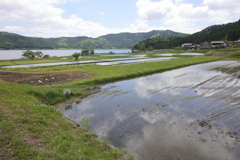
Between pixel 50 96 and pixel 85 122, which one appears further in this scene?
pixel 50 96

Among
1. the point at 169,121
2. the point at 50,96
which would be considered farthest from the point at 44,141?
the point at 50,96

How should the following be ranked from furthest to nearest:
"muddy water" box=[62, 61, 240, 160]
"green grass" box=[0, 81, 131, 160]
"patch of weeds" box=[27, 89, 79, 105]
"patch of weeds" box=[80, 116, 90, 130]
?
"patch of weeds" box=[27, 89, 79, 105], "patch of weeds" box=[80, 116, 90, 130], "muddy water" box=[62, 61, 240, 160], "green grass" box=[0, 81, 131, 160]

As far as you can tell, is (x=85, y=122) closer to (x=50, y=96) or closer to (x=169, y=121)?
(x=169, y=121)

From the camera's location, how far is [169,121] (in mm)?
12477

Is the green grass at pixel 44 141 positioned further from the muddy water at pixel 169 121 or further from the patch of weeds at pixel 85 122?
the muddy water at pixel 169 121

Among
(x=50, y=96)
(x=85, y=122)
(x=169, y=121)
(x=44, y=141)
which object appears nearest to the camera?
(x=44, y=141)

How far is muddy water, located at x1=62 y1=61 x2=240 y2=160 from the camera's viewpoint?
9.03 meters

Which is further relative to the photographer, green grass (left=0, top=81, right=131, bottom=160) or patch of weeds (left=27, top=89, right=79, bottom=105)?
patch of weeds (left=27, top=89, right=79, bottom=105)

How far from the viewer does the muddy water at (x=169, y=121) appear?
29.6 feet

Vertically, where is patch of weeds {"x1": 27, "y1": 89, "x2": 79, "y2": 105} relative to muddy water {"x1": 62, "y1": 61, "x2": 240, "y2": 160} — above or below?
above

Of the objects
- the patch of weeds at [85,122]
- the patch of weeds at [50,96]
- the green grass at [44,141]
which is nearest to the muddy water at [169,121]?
the patch of weeds at [85,122]

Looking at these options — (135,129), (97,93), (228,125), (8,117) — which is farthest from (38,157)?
(97,93)

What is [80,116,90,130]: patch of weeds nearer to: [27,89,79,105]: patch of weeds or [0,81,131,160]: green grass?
[0,81,131,160]: green grass

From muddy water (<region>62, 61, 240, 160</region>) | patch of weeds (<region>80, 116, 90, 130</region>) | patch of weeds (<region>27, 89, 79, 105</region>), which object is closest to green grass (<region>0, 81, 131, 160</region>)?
patch of weeds (<region>80, 116, 90, 130</region>)
